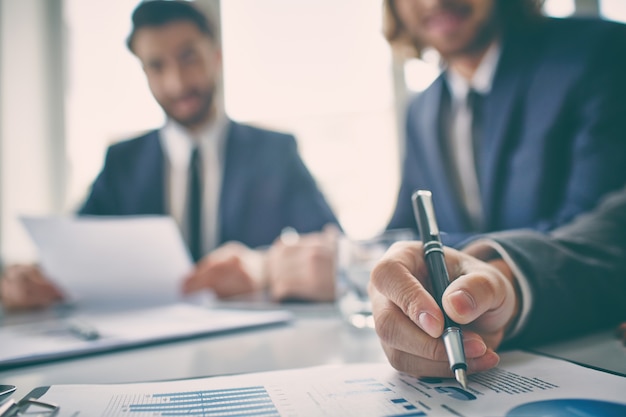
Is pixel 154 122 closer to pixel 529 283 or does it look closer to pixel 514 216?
pixel 514 216

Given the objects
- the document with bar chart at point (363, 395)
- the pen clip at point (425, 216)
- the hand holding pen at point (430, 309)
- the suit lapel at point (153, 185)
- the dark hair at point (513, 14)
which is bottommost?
the document with bar chart at point (363, 395)

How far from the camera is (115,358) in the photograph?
0.44 meters

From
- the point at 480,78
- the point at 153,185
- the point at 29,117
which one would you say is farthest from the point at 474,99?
the point at 29,117

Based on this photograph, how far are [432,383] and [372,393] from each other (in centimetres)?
5

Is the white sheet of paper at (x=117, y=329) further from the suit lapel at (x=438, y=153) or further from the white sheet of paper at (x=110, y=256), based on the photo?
the suit lapel at (x=438, y=153)

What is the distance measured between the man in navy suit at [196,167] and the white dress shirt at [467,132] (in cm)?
40

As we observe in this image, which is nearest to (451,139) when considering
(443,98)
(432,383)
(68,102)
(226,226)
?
(443,98)

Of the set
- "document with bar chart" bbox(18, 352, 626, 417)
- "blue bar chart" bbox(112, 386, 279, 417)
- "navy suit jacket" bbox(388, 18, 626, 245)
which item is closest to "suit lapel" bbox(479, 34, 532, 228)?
"navy suit jacket" bbox(388, 18, 626, 245)

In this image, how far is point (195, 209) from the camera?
1371 mm

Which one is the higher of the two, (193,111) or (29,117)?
(29,117)

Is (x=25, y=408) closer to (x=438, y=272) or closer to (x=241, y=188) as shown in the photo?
(x=438, y=272)

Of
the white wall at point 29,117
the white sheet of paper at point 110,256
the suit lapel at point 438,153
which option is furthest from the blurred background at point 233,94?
the white sheet of paper at point 110,256

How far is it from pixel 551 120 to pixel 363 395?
2.39ft

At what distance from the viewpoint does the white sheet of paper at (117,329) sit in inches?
17.4
